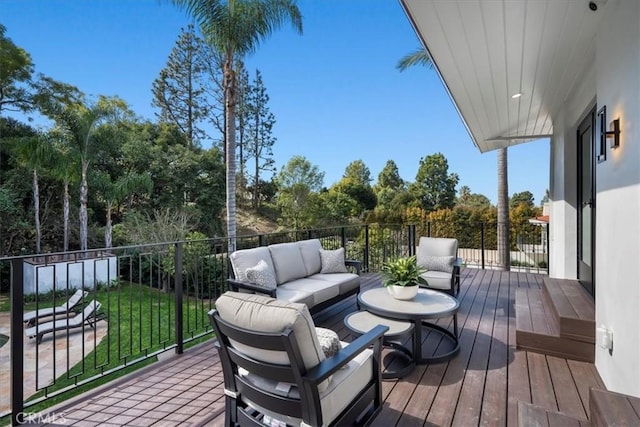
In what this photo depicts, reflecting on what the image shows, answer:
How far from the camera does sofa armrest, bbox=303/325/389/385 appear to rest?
1.40 metres

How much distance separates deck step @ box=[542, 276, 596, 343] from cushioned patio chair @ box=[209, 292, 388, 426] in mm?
2252

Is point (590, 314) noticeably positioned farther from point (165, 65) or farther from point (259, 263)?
point (165, 65)

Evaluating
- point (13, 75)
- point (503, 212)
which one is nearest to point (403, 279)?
point (503, 212)

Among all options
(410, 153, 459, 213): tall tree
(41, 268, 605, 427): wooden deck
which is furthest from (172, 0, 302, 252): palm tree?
(410, 153, 459, 213): tall tree

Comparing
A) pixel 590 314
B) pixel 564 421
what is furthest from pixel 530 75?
pixel 564 421

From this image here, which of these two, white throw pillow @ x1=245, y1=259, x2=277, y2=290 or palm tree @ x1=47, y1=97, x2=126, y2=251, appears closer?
white throw pillow @ x1=245, y1=259, x2=277, y2=290

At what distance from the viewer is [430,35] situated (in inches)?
105

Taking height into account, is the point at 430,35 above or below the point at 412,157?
below

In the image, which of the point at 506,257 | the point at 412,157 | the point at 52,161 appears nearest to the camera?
the point at 506,257

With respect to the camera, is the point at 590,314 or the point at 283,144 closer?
the point at 590,314

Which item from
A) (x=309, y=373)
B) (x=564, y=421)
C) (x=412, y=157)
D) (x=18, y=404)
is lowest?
(x=18, y=404)

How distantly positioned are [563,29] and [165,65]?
20.8 metres

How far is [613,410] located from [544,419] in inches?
12.6

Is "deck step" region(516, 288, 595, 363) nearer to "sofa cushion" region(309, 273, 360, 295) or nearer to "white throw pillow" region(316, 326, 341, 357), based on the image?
"sofa cushion" region(309, 273, 360, 295)
